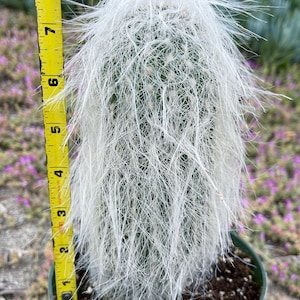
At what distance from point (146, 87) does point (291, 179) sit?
4.87 feet

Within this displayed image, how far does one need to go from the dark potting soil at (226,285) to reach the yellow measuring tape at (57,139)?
0.22 feet

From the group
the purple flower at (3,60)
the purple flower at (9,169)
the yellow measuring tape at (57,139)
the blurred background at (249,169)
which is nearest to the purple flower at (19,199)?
the blurred background at (249,169)

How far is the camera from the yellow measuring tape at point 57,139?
886 millimetres

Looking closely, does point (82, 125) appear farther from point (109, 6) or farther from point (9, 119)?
point (9, 119)

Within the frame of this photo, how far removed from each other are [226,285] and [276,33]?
187 centimetres

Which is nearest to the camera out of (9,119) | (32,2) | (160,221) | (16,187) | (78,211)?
(160,221)

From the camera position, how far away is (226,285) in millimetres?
1233

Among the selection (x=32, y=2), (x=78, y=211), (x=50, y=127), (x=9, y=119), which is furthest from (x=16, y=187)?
(x=32, y=2)

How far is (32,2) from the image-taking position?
3178 millimetres

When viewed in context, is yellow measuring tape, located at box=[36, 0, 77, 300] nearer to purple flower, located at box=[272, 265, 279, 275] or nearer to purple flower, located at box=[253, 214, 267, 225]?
purple flower, located at box=[272, 265, 279, 275]

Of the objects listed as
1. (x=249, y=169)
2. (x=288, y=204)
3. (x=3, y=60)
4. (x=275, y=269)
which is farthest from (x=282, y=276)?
(x=3, y=60)

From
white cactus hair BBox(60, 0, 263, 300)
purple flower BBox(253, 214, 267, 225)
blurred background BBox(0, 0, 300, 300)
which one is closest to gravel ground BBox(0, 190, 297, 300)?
blurred background BBox(0, 0, 300, 300)

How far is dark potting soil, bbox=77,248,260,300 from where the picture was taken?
119 centimetres

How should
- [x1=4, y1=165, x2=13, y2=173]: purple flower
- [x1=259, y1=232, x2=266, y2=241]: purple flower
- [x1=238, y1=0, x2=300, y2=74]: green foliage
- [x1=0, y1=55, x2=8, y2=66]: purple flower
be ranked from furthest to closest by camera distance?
1. [x1=0, y1=55, x2=8, y2=66]: purple flower
2. [x1=238, y1=0, x2=300, y2=74]: green foliage
3. [x1=4, y1=165, x2=13, y2=173]: purple flower
4. [x1=259, y1=232, x2=266, y2=241]: purple flower
